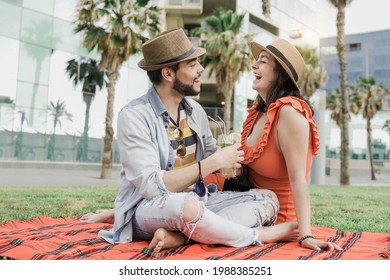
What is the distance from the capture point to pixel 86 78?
12.8 meters

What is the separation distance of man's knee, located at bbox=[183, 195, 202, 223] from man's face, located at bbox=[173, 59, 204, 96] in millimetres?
605

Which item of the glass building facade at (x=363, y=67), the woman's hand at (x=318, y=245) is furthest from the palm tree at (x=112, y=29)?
the woman's hand at (x=318, y=245)

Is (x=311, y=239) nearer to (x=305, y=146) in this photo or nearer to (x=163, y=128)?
(x=305, y=146)

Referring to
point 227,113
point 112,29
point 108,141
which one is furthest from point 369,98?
point 108,141

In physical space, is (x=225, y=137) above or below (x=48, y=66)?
below

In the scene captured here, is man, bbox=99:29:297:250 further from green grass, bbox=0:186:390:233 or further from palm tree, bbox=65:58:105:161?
palm tree, bbox=65:58:105:161

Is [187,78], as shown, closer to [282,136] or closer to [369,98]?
[282,136]

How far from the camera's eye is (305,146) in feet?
7.15

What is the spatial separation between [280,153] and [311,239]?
0.44 metres

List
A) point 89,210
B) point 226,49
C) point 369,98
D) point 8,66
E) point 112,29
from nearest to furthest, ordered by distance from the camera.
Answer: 1. point 89,210
2. point 8,66
3. point 112,29
4. point 226,49
5. point 369,98

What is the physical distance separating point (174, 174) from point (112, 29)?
10.8 m

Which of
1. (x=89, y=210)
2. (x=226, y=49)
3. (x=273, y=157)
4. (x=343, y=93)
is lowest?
(x=89, y=210)

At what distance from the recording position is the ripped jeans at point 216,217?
2.02 metres
